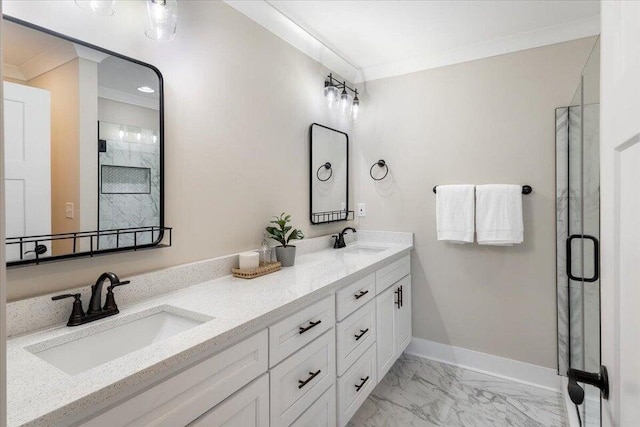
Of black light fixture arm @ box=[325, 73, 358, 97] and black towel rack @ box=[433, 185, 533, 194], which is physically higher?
black light fixture arm @ box=[325, 73, 358, 97]

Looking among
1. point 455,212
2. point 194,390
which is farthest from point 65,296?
point 455,212

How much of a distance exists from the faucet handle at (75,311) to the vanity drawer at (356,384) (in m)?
1.13

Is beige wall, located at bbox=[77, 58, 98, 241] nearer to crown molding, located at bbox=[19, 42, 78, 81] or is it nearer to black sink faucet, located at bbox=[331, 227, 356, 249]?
crown molding, located at bbox=[19, 42, 78, 81]

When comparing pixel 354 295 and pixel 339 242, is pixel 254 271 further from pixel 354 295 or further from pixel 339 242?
pixel 339 242

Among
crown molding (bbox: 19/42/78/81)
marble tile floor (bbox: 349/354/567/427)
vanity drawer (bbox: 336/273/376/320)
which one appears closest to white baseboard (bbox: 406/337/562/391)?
marble tile floor (bbox: 349/354/567/427)

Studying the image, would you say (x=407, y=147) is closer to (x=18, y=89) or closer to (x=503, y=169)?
(x=503, y=169)

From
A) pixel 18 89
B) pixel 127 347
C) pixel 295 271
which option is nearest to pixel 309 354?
pixel 295 271

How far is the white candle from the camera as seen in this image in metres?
1.72

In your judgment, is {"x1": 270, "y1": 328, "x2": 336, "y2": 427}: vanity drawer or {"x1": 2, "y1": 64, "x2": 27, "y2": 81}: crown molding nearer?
{"x1": 2, "y1": 64, "x2": 27, "y2": 81}: crown molding

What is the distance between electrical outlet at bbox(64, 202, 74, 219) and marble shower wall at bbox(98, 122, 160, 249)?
93 millimetres

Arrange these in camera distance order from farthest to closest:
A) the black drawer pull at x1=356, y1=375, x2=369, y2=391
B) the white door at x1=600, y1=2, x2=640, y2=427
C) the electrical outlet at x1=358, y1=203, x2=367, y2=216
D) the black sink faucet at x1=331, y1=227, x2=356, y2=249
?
the electrical outlet at x1=358, y1=203, x2=367, y2=216 → the black sink faucet at x1=331, y1=227, x2=356, y2=249 → the black drawer pull at x1=356, y1=375, x2=369, y2=391 → the white door at x1=600, y1=2, x2=640, y2=427

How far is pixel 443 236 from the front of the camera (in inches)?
96.9

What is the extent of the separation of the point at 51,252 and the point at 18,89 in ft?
1.66

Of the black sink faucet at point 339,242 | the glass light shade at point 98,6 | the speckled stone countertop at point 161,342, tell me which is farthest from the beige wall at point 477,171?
the glass light shade at point 98,6
